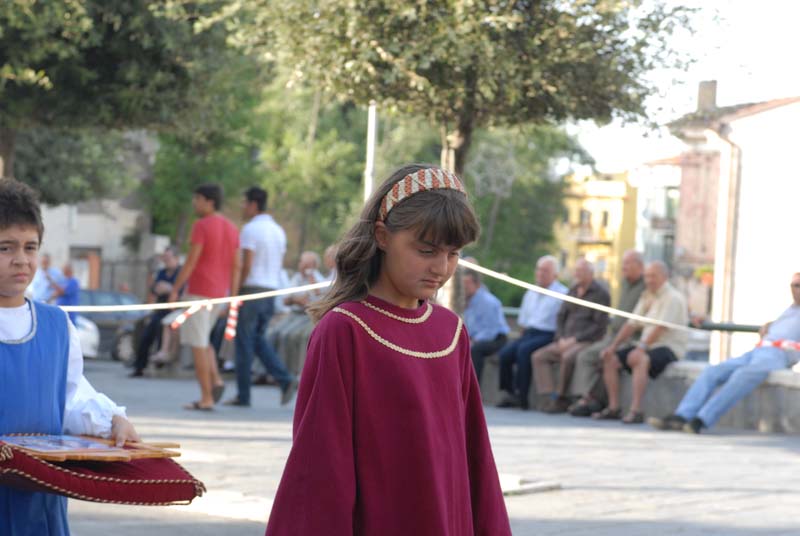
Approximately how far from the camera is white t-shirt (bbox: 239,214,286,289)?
43.4ft

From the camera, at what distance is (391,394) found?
366cm

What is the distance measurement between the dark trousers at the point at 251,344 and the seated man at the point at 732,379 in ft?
11.5

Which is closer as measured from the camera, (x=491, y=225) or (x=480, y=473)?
(x=480, y=473)

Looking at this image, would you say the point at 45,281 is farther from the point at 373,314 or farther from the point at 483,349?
the point at 373,314

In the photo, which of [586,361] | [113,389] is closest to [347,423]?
[586,361]

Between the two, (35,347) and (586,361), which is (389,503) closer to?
(35,347)

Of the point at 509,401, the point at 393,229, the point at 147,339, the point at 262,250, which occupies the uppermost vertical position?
the point at 393,229

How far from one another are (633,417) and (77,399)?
980 cm

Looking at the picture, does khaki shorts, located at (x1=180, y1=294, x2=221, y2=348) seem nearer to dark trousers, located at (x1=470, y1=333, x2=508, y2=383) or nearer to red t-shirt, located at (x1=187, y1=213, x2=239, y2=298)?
red t-shirt, located at (x1=187, y1=213, x2=239, y2=298)

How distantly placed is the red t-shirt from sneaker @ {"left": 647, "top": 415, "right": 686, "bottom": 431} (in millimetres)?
4098

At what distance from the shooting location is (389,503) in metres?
3.61

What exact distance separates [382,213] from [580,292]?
434 inches

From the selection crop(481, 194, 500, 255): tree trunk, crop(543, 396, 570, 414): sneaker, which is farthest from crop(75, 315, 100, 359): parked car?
crop(481, 194, 500, 255): tree trunk

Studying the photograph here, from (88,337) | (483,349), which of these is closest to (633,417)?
(483,349)
